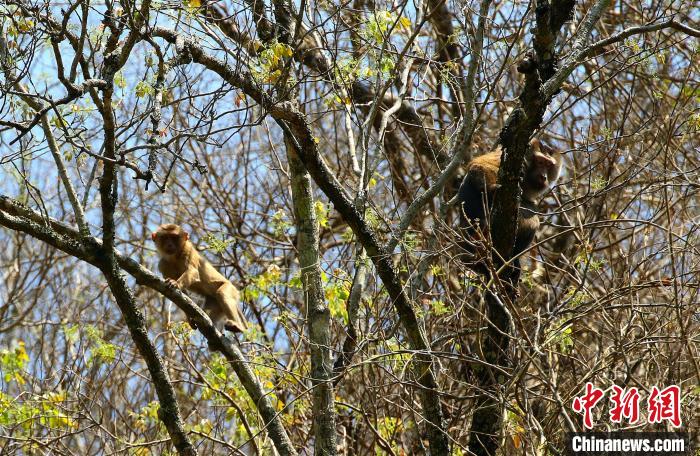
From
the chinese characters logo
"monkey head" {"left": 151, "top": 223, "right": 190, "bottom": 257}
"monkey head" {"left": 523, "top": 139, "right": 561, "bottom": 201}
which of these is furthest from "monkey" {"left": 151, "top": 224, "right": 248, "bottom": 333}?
the chinese characters logo

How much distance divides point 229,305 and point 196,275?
23.9 inches

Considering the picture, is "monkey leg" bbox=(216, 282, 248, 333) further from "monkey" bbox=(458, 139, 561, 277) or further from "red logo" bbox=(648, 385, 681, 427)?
"red logo" bbox=(648, 385, 681, 427)

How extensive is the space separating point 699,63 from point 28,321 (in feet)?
41.1

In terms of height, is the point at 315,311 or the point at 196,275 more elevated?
the point at 196,275

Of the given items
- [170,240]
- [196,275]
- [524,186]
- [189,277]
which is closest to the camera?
[524,186]

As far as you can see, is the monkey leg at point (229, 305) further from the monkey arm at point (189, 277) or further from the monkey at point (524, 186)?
the monkey at point (524, 186)

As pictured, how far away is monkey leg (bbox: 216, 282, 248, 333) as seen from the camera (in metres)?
11.5

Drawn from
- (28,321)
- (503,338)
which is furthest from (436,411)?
(28,321)

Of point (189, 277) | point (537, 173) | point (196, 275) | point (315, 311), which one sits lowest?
point (315, 311)

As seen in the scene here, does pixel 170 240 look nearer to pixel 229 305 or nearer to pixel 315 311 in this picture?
pixel 229 305

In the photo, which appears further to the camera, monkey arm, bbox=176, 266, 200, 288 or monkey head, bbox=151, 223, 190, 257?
monkey head, bbox=151, 223, 190, 257

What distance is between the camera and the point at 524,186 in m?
9.77

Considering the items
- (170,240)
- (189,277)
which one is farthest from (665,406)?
(170,240)

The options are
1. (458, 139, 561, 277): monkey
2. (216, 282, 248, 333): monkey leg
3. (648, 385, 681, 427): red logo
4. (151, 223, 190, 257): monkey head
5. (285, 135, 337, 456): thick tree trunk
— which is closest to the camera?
Answer: (648, 385, 681, 427): red logo
